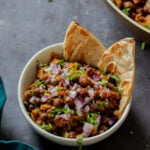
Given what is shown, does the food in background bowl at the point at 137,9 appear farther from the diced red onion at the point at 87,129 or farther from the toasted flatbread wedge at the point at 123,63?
the diced red onion at the point at 87,129

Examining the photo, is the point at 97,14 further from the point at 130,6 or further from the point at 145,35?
the point at 145,35

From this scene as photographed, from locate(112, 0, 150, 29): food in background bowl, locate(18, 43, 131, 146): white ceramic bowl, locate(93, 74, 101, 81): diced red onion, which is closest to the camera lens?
locate(18, 43, 131, 146): white ceramic bowl

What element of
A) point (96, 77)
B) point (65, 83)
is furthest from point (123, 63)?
point (65, 83)

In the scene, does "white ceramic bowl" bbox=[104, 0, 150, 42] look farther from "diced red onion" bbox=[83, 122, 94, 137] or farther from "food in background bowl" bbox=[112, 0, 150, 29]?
"diced red onion" bbox=[83, 122, 94, 137]

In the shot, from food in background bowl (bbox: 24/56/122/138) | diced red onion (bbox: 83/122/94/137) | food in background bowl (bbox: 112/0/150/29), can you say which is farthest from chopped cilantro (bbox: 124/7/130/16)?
diced red onion (bbox: 83/122/94/137)

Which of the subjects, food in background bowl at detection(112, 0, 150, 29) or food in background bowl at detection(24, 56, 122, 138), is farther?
food in background bowl at detection(112, 0, 150, 29)

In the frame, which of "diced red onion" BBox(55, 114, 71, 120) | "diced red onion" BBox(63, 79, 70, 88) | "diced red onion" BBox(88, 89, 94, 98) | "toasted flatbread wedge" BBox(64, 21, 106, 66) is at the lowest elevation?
"diced red onion" BBox(55, 114, 71, 120)

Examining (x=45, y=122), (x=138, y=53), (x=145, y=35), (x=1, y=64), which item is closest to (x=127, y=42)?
(x=145, y=35)

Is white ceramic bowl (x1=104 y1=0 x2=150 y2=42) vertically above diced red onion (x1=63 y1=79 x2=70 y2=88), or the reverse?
white ceramic bowl (x1=104 y1=0 x2=150 y2=42)

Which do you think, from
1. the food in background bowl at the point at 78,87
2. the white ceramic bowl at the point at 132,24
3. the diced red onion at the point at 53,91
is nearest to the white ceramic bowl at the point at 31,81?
the food in background bowl at the point at 78,87
